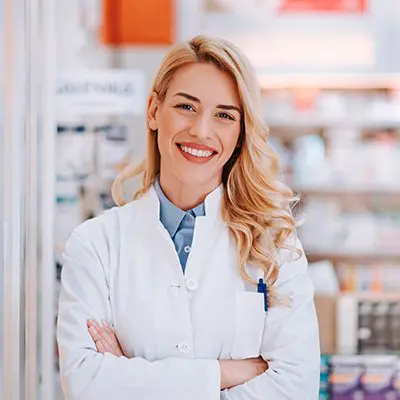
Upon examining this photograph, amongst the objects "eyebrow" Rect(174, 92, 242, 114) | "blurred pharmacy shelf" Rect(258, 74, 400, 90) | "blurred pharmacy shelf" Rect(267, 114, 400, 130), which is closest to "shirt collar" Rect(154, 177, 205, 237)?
"eyebrow" Rect(174, 92, 242, 114)

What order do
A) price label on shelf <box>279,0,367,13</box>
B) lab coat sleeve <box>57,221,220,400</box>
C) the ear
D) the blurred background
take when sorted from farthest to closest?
1. price label on shelf <box>279,0,367,13</box>
2. the blurred background
3. the ear
4. lab coat sleeve <box>57,221,220,400</box>

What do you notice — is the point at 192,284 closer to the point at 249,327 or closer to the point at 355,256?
the point at 249,327

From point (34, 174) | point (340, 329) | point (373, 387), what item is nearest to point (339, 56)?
point (340, 329)

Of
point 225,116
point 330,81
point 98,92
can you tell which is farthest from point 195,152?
point 330,81

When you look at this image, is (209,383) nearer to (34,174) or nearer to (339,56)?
(34,174)

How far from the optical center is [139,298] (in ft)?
6.83

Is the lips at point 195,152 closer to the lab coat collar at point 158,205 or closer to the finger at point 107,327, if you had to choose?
the lab coat collar at point 158,205

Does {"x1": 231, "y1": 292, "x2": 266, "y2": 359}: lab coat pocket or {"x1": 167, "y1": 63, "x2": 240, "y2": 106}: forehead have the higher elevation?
{"x1": 167, "y1": 63, "x2": 240, "y2": 106}: forehead

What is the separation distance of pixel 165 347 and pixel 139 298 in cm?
12

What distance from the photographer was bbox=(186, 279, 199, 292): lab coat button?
6.86ft

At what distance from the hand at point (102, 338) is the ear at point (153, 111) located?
0.47 meters

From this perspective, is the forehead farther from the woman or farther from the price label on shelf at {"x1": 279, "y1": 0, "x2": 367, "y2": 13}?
the price label on shelf at {"x1": 279, "y1": 0, "x2": 367, "y2": 13}

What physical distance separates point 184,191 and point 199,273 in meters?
0.19

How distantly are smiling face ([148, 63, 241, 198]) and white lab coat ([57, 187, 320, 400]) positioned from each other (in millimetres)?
98
